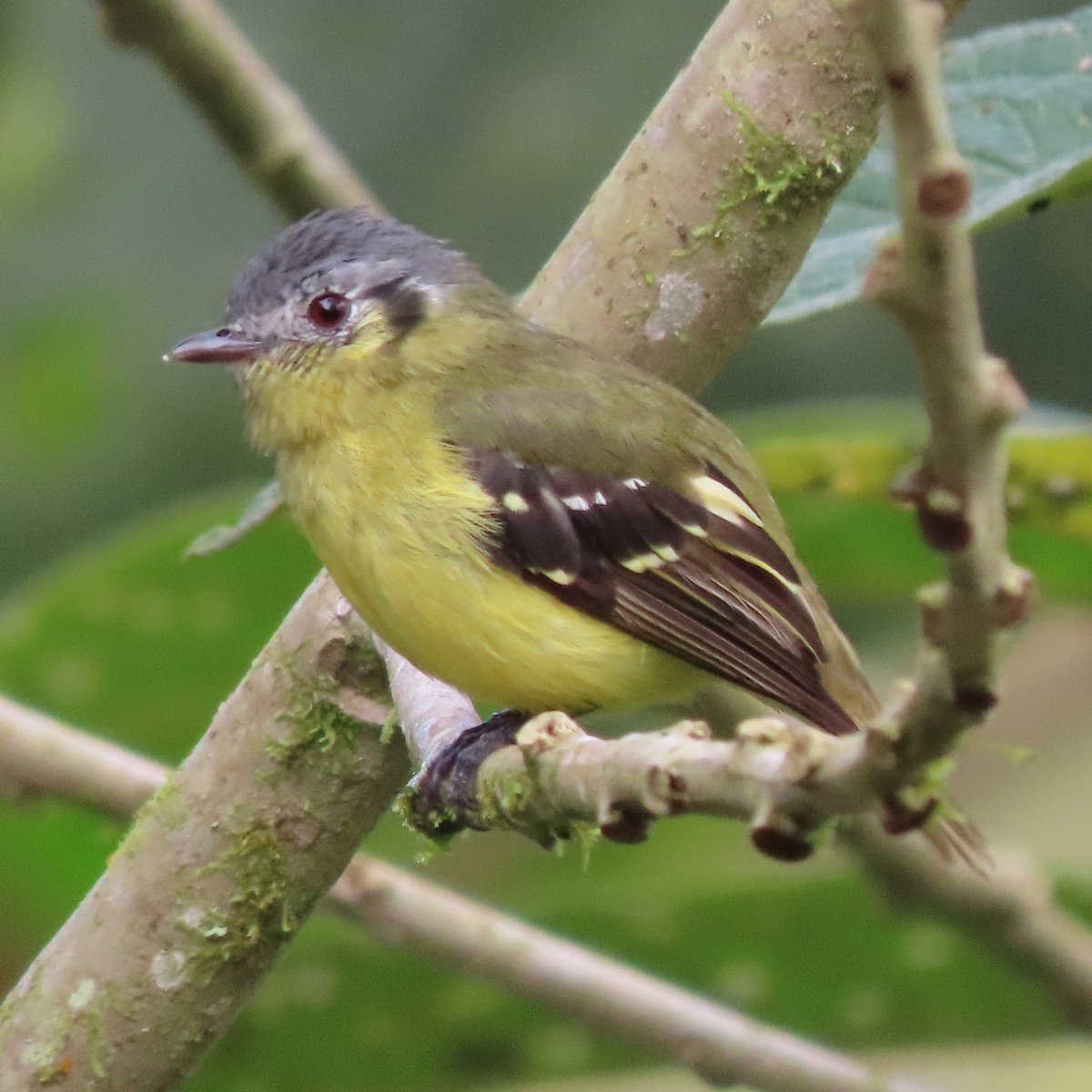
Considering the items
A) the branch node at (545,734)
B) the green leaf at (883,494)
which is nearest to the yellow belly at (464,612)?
the green leaf at (883,494)

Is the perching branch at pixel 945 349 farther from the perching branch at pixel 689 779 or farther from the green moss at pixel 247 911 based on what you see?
the green moss at pixel 247 911

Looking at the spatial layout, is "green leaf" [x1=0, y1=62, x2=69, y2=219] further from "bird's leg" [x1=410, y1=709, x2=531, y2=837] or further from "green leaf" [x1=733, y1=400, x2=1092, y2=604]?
"bird's leg" [x1=410, y1=709, x2=531, y2=837]

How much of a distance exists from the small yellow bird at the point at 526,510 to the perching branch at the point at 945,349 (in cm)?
124

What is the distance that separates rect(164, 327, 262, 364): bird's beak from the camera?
257 cm

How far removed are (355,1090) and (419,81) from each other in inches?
88.2

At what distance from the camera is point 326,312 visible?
257 centimetres

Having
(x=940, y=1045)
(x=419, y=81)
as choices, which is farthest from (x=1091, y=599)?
(x=419, y=81)

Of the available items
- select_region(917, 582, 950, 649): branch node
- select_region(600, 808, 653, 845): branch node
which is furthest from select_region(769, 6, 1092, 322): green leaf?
select_region(917, 582, 950, 649): branch node

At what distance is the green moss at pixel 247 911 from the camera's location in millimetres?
2100

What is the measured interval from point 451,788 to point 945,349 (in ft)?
3.67

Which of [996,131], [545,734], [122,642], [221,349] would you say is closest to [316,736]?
[221,349]

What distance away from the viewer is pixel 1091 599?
298 centimetres

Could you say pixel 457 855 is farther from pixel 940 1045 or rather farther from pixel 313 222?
pixel 313 222

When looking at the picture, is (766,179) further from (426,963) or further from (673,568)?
(426,963)
